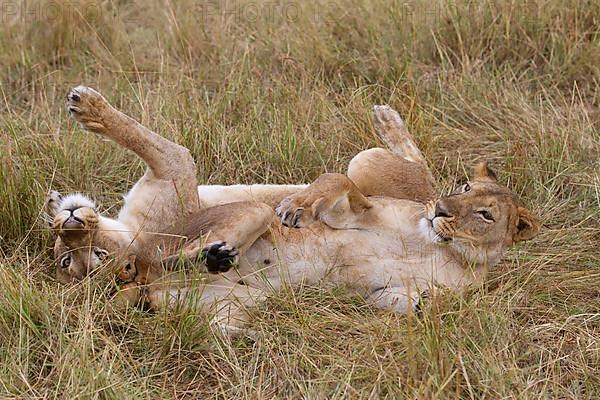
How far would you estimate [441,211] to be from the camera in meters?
3.78

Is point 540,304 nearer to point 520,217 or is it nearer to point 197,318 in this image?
point 520,217

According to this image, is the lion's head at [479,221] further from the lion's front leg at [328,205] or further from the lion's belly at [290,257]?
the lion's belly at [290,257]

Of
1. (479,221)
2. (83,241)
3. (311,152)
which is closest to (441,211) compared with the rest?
(479,221)

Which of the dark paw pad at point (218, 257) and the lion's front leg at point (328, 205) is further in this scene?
the lion's front leg at point (328, 205)

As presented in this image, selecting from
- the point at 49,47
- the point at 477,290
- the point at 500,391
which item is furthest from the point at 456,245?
the point at 49,47

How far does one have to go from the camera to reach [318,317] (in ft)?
11.8

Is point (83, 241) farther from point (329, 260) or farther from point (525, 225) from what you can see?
point (525, 225)

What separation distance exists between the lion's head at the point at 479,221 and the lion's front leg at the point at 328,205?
296 millimetres

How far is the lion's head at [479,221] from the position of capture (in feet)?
12.4

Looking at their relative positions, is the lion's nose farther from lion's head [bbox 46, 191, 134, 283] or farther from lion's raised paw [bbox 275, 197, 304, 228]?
lion's head [bbox 46, 191, 134, 283]

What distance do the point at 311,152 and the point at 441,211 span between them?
1.18 metres

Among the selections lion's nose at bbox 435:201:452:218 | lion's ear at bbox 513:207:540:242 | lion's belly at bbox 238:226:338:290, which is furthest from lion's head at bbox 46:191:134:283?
lion's ear at bbox 513:207:540:242

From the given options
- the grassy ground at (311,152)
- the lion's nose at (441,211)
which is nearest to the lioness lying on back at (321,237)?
the lion's nose at (441,211)

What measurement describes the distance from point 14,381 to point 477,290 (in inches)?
63.4
